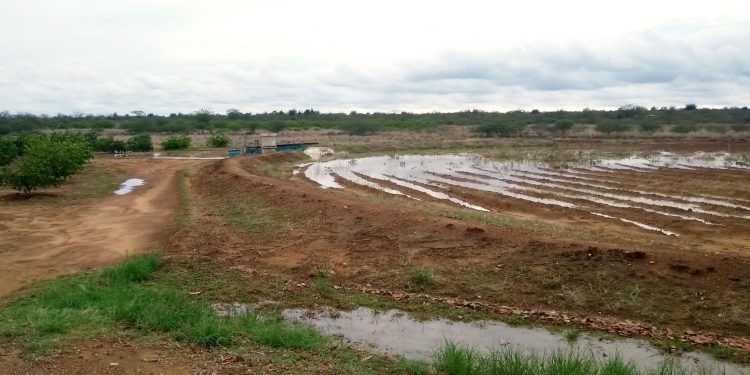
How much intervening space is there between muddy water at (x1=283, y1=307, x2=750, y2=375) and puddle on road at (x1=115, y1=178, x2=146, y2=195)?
768 inches

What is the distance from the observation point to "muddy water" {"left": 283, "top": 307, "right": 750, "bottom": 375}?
8.06 m

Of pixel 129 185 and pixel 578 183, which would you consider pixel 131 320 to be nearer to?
pixel 129 185

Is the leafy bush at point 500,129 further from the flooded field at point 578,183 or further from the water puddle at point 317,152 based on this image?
the water puddle at point 317,152

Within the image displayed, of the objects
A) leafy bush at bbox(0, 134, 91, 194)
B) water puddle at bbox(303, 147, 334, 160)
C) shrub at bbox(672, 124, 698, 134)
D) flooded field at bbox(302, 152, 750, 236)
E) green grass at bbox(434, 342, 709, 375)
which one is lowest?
flooded field at bbox(302, 152, 750, 236)

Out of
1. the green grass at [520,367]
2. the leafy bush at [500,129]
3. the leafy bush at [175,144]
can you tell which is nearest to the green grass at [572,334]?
the green grass at [520,367]

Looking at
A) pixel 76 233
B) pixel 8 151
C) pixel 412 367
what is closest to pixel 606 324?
pixel 412 367

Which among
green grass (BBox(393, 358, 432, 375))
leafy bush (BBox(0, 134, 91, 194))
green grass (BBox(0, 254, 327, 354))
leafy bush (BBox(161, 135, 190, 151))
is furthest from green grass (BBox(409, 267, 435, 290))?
leafy bush (BBox(161, 135, 190, 151))

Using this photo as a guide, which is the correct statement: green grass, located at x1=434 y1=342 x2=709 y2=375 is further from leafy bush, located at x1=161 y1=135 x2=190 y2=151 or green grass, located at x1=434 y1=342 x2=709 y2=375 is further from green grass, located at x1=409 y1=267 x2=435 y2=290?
leafy bush, located at x1=161 y1=135 x2=190 y2=151

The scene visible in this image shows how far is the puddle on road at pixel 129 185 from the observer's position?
26.5 meters

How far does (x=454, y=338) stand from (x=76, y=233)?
12388mm

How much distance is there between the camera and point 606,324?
921cm

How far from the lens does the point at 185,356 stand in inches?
274

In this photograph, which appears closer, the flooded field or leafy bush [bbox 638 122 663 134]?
the flooded field

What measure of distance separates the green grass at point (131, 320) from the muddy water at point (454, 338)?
87 centimetres
